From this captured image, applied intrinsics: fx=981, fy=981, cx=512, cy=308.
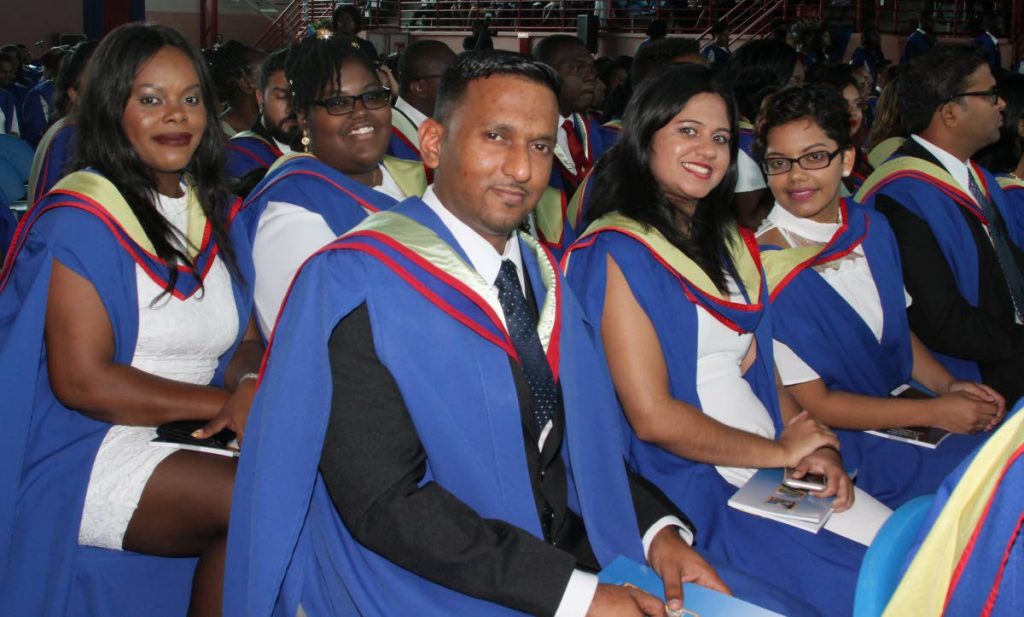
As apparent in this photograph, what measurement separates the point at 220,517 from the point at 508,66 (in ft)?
3.78

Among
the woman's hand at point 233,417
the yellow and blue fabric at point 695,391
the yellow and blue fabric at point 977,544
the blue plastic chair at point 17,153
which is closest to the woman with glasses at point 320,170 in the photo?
the woman's hand at point 233,417

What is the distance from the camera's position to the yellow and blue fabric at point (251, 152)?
4.07 meters

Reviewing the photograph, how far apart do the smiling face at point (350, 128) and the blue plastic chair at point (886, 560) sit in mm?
2056

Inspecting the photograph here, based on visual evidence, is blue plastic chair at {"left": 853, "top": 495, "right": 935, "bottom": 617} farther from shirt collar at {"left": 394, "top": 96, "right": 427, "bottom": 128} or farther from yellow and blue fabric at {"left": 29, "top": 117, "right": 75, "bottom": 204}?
shirt collar at {"left": 394, "top": 96, "right": 427, "bottom": 128}

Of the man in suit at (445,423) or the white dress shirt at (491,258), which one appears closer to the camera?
the man in suit at (445,423)

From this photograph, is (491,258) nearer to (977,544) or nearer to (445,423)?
(445,423)

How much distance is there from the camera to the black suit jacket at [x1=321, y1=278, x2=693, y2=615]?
1.61 m

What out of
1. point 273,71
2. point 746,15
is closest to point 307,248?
point 273,71

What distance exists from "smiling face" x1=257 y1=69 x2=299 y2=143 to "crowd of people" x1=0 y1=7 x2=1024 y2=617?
0.56 metres

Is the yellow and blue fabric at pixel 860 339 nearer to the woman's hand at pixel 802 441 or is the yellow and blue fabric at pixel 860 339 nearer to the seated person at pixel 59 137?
the woman's hand at pixel 802 441

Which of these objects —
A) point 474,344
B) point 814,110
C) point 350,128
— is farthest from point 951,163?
point 474,344

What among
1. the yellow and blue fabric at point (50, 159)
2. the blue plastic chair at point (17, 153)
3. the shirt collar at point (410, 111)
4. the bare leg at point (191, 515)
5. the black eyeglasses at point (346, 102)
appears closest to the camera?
the bare leg at point (191, 515)

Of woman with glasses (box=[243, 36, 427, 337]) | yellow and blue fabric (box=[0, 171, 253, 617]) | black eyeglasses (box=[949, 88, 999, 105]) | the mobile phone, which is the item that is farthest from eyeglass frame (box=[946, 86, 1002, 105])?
yellow and blue fabric (box=[0, 171, 253, 617])

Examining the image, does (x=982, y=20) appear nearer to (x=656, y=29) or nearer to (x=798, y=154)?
(x=656, y=29)
